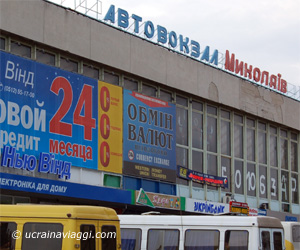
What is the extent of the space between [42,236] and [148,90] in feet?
63.0

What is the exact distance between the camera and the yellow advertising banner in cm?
2880

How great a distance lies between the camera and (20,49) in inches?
1032

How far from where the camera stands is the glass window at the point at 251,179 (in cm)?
3869

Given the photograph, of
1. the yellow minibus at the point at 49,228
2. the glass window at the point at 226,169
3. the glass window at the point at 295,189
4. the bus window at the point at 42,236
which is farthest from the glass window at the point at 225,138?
the bus window at the point at 42,236

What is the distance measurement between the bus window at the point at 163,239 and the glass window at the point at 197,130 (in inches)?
597

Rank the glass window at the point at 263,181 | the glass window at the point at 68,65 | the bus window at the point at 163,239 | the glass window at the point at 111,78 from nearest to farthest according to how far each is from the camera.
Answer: the bus window at the point at 163,239, the glass window at the point at 68,65, the glass window at the point at 111,78, the glass window at the point at 263,181

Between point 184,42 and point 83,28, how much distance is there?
25.4 ft

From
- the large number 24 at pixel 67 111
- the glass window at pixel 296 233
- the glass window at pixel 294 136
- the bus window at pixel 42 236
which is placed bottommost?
the bus window at pixel 42 236

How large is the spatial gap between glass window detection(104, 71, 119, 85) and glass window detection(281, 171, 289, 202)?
1588 cm

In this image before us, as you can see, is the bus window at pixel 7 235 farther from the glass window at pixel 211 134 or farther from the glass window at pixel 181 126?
the glass window at pixel 211 134

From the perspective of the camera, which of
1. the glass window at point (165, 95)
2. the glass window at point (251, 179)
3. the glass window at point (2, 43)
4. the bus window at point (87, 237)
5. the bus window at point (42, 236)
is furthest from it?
the glass window at point (251, 179)

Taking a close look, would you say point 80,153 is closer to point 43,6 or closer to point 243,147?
point 43,6


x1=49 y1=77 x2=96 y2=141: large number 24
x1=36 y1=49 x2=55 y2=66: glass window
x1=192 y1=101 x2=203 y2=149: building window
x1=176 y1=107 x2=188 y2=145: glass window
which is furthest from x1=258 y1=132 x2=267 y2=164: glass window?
x1=36 y1=49 x2=55 y2=66: glass window

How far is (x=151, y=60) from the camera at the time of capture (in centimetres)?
3212
